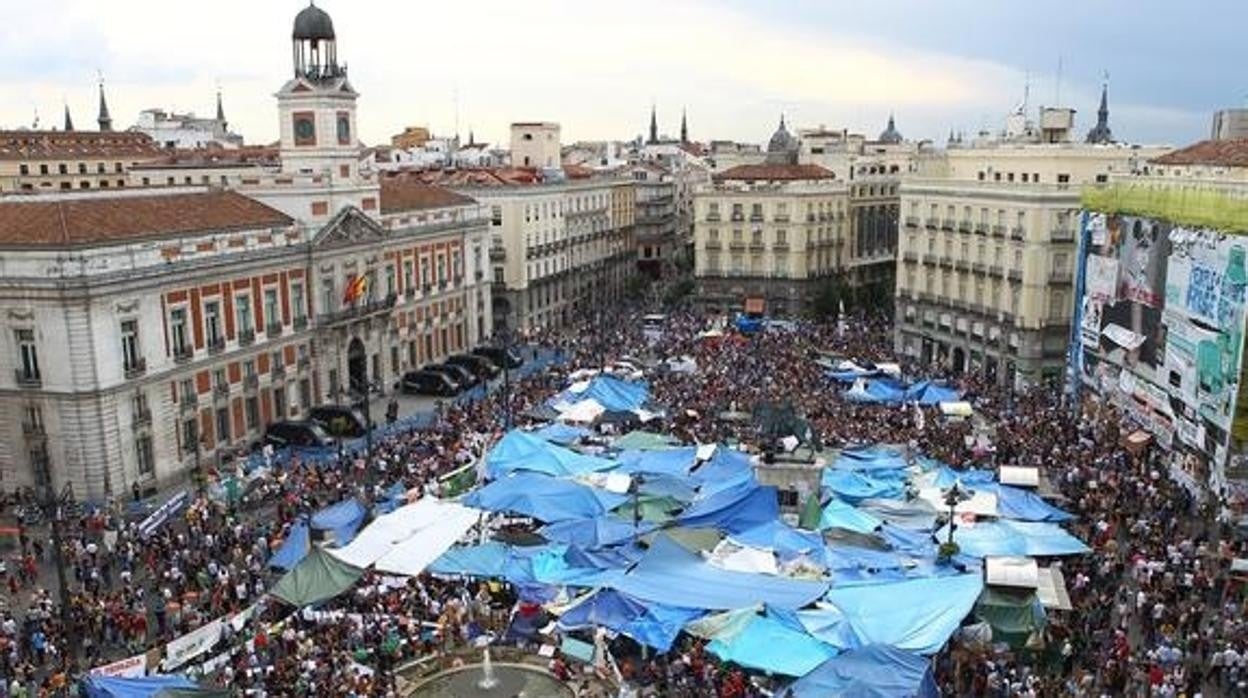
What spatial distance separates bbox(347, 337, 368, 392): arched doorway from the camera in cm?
5400

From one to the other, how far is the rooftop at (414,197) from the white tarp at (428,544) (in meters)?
29.6

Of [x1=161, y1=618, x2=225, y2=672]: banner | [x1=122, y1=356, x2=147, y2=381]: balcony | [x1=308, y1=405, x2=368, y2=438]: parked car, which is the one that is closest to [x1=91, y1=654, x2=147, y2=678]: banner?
[x1=161, y1=618, x2=225, y2=672]: banner

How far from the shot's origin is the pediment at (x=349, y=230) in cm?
5112

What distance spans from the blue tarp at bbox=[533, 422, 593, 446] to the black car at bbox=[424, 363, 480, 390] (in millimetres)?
15267

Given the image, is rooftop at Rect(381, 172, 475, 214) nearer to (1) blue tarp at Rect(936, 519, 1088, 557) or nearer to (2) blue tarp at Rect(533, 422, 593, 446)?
(2) blue tarp at Rect(533, 422, 593, 446)

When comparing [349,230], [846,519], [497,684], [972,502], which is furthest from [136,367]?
[972,502]

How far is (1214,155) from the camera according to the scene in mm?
52156

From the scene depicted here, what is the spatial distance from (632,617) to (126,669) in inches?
412

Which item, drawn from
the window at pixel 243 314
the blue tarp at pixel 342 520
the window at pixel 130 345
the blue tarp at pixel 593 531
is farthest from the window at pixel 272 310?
the blue tarp at pixel 593 531

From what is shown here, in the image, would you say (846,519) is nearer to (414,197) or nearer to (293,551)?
(293,551)

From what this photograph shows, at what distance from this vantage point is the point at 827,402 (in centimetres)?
4806

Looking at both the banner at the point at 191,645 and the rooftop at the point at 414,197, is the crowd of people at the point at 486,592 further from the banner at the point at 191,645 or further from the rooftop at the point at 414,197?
the rooftop at the point at 414,197

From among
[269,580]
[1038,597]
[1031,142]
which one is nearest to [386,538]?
[269,580]

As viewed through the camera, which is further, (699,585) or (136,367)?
(136,367)
